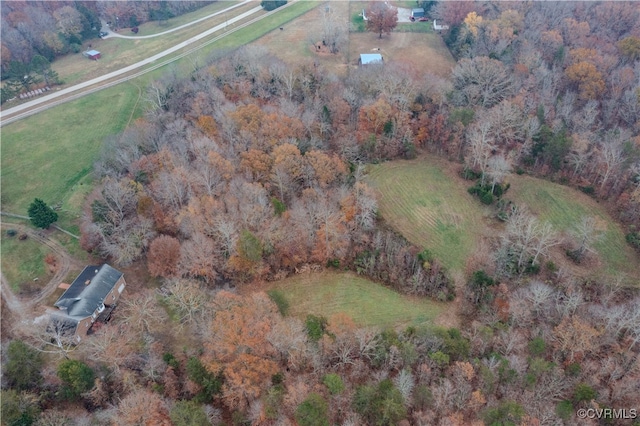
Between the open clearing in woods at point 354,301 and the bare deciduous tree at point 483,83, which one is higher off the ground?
the bare deciduous tree at point 483,83

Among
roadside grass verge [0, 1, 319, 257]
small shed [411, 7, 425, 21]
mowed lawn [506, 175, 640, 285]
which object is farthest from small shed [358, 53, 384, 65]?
mowed lawn [506, 175, 640, 285]

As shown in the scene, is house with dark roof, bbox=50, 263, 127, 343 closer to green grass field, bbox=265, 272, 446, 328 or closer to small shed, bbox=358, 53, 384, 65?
green grass field, bbox=265, 272, 446, 328

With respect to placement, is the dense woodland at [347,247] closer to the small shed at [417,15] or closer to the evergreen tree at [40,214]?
the evergreen tree at [40,214]

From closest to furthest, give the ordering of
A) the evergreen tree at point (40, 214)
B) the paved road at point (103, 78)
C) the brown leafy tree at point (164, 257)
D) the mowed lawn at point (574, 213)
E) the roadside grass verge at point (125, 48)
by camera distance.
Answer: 1. the brown leafy tree at point (164, 257)
2. the mowed lawn at point (574, 213)
3. the evergreen tree at point (40, 214)
4. the paved road at point (103, 78)
5. the roadside grass verge at point (125, 48)

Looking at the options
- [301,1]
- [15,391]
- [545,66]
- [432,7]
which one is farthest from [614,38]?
[15,391]

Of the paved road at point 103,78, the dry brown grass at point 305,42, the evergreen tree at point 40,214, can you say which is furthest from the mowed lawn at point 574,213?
the paved road at point 103,78

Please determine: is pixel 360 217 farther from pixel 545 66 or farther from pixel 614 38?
pixel 614 38

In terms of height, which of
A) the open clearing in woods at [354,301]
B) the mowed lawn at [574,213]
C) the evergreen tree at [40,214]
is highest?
the evergreen tree at [40,214]
